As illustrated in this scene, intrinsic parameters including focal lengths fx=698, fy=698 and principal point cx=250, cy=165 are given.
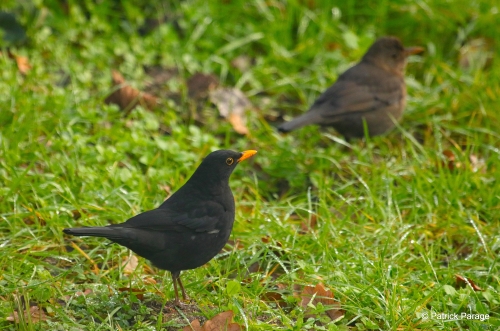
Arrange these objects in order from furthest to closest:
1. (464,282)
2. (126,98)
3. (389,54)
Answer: (389,54) → (126,98) → (464,282)

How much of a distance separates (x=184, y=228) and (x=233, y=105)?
2778 mm

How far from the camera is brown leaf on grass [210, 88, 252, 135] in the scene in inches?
232

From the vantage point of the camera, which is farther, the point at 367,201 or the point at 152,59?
the point at 152,59

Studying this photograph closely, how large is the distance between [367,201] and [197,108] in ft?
6.70

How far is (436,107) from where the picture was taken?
6.17m

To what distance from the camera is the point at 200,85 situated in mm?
6379

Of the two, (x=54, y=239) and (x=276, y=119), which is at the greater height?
(x=54, y=239)

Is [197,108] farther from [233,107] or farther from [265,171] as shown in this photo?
[265,171]

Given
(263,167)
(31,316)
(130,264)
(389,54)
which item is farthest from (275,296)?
(389,54)

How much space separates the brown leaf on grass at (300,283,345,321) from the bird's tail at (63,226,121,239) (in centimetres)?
102

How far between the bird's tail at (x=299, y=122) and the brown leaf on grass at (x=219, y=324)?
7.32 feet

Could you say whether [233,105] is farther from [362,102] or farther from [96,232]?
[96,232]

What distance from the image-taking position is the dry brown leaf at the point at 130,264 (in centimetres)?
394

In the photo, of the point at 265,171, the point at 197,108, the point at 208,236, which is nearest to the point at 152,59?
the point at 197,108
